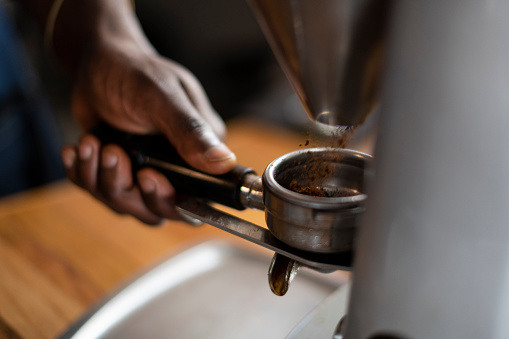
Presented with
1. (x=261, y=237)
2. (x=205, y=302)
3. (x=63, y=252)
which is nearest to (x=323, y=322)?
(x=261, y=237)

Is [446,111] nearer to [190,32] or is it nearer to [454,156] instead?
[454,156]

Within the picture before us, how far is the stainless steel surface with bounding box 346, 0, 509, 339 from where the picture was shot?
8.3 inches

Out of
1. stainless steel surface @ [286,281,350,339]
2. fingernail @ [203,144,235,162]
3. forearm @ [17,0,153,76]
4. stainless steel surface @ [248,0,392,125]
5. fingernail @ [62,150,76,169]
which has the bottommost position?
stainless steel surface @ [286,281,350,339]

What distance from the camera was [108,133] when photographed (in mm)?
608

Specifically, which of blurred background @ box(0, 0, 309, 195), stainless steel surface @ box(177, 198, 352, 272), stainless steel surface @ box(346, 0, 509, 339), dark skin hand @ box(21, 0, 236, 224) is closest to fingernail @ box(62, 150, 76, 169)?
dark skin hand @ box(21, 0, 236, 224)

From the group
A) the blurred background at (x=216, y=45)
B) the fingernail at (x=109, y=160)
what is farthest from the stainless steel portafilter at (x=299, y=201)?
the blurred background at (x=216, y=45)

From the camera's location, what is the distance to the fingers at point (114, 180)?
0.55 m

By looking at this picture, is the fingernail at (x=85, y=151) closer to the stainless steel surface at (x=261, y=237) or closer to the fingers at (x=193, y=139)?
the fingers at (x=193, y=139)

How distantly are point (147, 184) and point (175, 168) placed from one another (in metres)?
0.04

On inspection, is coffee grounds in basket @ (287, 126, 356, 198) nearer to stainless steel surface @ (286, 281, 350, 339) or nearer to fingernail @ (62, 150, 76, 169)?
stainless steel surface @ (286, 281, 350, 339)

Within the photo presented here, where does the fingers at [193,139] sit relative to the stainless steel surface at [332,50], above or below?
below

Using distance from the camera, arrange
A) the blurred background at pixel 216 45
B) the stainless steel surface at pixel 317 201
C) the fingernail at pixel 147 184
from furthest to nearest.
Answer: the blurred background at pixel 216 45 → the fingernail at pixel 147 184 → the stainless steel surface at pixel 317 201

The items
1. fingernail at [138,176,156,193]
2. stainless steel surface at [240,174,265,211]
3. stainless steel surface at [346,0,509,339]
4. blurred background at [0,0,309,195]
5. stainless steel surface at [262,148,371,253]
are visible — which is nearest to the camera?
stainless steel surface at [346,0,509,339]

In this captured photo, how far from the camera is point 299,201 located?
312mm
